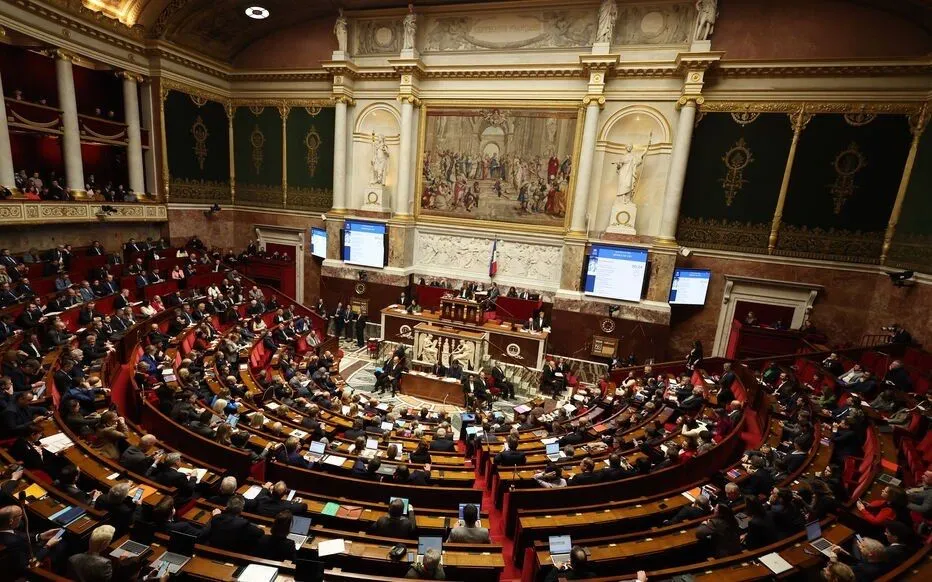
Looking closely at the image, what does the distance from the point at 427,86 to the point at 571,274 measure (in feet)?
31.1

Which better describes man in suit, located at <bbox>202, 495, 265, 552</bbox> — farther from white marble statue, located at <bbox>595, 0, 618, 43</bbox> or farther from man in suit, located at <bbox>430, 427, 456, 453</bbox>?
white marble statue, located at <bbox>595, 0, 618, 43</bbox>

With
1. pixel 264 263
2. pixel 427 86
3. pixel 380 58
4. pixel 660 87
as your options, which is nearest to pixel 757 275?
pixel 660 87

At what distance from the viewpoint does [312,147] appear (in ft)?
64.4

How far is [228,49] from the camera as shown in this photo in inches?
765

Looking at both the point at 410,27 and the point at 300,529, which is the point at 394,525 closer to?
the point at 300,529

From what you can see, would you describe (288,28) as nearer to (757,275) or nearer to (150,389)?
(150,389)

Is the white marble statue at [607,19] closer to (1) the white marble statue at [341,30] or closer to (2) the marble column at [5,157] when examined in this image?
(1) the white marble statue at [341,30]

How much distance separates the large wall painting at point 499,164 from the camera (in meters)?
16.8

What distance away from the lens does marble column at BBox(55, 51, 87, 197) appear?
46.3 ft

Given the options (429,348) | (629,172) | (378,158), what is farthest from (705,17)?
(429,348)

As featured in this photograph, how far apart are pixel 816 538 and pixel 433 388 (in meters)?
9.54

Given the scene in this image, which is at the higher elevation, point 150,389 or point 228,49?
point 228,49

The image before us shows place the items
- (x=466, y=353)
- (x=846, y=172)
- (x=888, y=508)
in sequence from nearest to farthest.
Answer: (x=888, y=508) < (x=846, y=172) < (x=466, y=353)

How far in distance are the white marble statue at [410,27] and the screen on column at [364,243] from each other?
7020 mm
